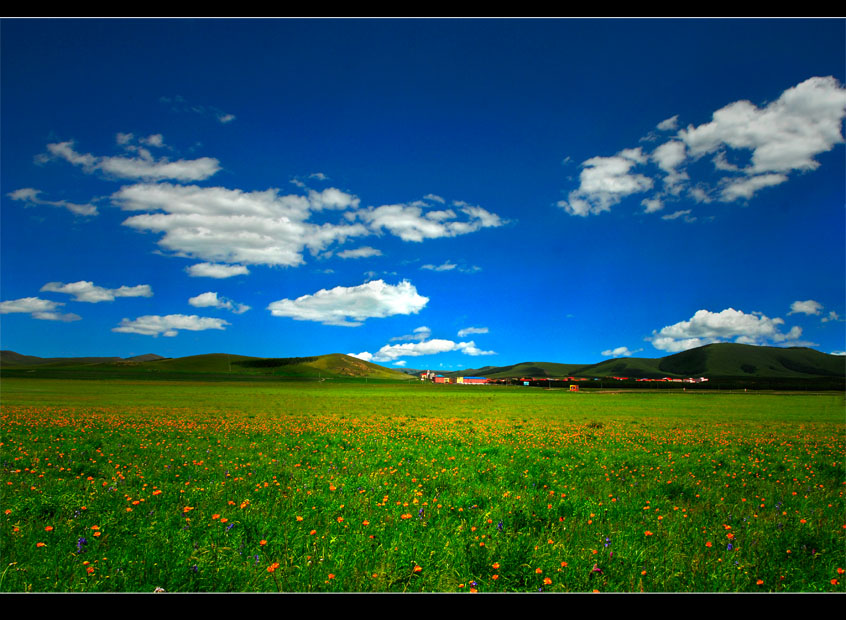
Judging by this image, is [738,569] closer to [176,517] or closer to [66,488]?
[176,517]

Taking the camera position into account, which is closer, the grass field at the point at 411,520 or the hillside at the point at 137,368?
the grass field at the point at 411,520

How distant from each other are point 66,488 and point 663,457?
13944 millimetres

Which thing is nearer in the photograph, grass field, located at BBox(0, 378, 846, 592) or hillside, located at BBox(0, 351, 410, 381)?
grass field, located at BBox(0, 378, 846, 592)

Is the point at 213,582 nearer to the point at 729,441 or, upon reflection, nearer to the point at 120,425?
the point at 120,425

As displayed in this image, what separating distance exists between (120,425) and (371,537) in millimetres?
16455

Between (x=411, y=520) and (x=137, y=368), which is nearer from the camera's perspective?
(x=411, y=520)
